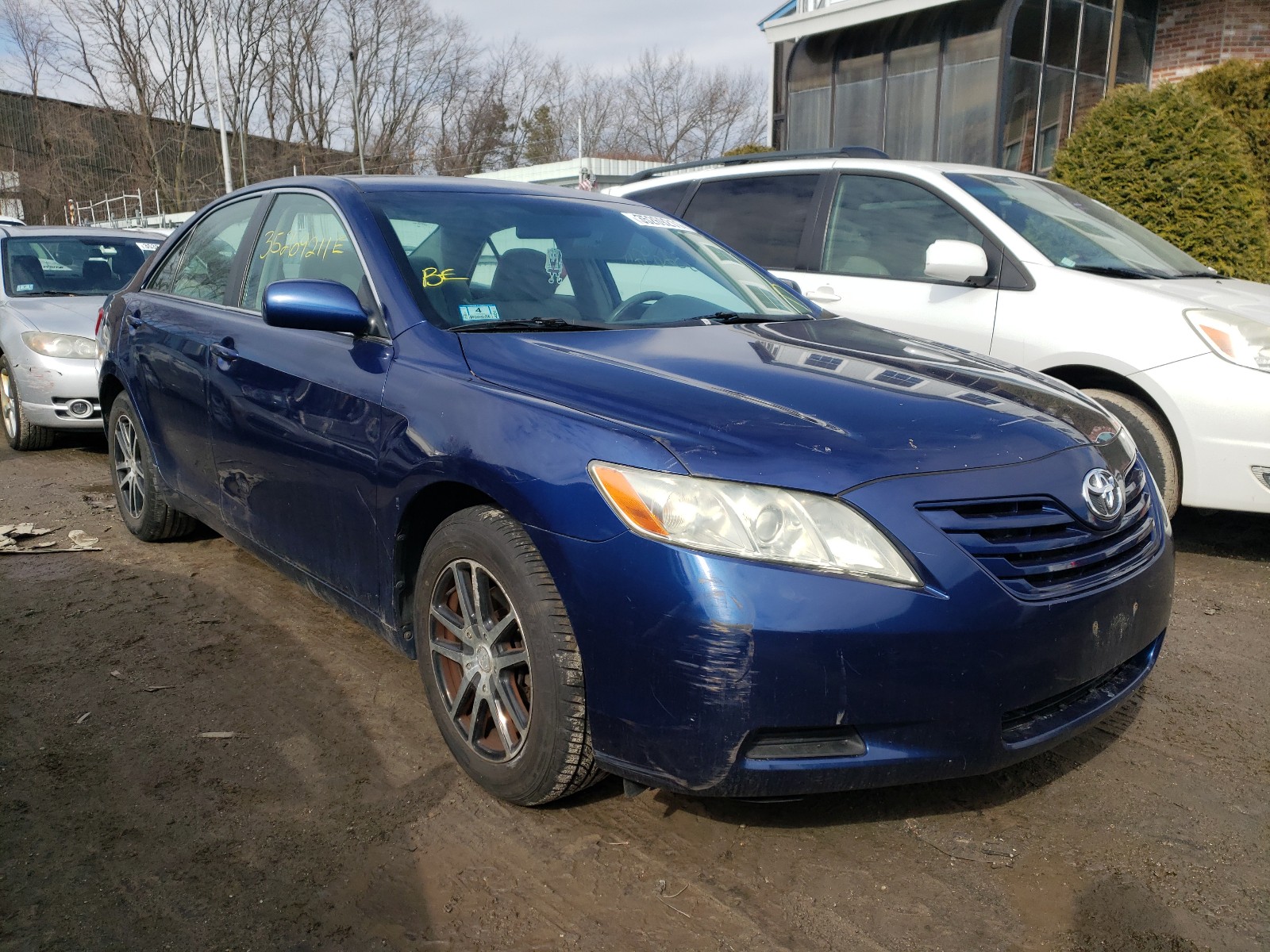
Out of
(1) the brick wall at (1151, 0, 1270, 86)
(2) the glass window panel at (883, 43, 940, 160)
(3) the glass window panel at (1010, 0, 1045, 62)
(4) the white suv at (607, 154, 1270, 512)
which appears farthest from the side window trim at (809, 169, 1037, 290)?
(1) the brick wall at (1151, 0, 1270, 86)

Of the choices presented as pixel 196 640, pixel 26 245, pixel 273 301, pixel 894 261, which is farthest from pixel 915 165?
pixel 26 245

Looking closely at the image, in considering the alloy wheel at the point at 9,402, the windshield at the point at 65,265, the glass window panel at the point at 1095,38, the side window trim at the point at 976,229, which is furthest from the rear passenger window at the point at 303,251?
the glass window panel at the point at 1095,38

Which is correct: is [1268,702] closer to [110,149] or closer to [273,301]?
[273,301]

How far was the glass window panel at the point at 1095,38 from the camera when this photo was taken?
15.9m

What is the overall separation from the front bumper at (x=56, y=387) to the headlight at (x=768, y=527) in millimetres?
6046

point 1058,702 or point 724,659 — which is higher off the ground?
point 724,659

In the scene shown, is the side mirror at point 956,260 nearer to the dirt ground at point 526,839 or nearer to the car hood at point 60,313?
the dirt ground at point 526,839

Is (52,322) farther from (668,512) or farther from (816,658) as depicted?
(816,658)

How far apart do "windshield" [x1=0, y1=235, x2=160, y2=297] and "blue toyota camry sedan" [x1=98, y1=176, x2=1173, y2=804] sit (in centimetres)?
517

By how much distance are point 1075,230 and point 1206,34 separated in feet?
41.7

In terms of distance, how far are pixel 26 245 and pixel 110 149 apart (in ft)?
128

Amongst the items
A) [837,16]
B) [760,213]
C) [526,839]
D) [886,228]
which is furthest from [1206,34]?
[526,839]

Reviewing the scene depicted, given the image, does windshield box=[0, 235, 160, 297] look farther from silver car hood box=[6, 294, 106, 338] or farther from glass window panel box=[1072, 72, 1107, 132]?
glass window panel box=[1072, 72, 1107, 132]

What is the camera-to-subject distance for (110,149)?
4147 cm
